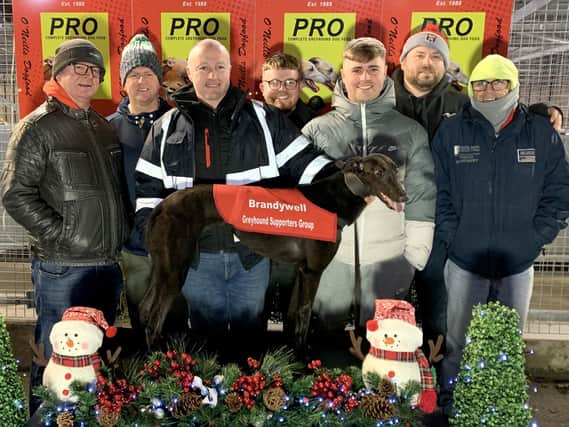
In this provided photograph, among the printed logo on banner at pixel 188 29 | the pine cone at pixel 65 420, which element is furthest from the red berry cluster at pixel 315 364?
the printed logo on banner at pixel 188 29

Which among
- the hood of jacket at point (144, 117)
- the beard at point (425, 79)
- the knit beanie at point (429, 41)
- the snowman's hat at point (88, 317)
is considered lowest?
the snowman's hat at point (88, 317)

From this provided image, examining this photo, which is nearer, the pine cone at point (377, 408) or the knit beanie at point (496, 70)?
the pine cone at point (377, 408)

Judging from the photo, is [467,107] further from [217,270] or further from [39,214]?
[39,214]

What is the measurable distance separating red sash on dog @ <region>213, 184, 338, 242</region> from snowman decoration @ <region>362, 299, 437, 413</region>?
37 cm

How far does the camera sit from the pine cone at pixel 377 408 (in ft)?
6.29

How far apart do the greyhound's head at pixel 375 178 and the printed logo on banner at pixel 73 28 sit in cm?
191

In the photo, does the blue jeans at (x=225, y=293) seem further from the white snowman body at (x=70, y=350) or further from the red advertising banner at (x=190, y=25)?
the red advertising banner at (x=190, y=25)

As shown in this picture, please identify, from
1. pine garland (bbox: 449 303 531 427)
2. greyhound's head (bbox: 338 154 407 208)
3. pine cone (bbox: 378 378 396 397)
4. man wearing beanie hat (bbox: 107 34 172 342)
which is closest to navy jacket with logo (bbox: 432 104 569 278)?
greyhound's head (bbox: 338 154 407 208)

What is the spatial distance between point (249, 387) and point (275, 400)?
0.11 m

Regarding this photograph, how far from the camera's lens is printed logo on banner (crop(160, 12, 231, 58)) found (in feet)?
10.3

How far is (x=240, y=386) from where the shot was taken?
2.01 metres

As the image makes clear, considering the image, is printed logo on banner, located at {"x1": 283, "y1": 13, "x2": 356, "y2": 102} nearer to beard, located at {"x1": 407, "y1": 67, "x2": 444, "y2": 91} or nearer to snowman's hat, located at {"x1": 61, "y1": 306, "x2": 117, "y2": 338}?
beard, located at {"x1": 407, "y1": 67, "x2": 444, "y2": 91}

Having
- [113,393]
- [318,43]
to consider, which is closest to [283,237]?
[113,393]

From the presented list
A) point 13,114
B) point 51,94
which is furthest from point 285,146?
point 13,114
